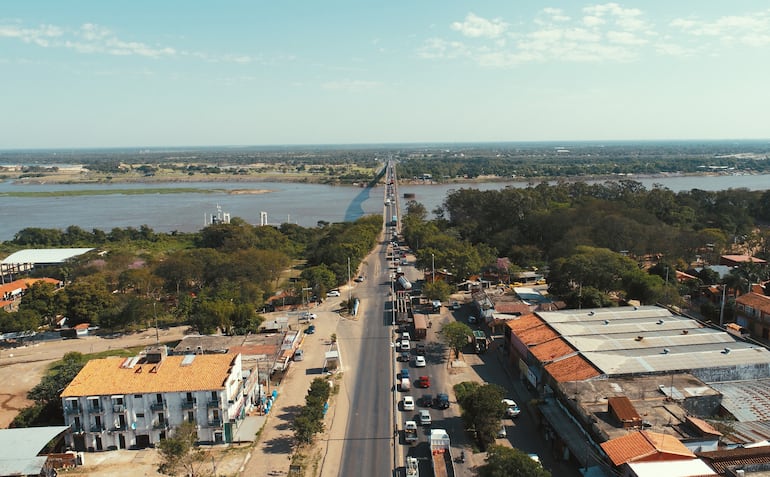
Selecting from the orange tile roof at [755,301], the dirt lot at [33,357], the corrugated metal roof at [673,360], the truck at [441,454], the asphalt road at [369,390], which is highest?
the orange tile roof at [755,301]

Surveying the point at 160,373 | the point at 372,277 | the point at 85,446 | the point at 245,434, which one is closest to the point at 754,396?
the point at 245,434

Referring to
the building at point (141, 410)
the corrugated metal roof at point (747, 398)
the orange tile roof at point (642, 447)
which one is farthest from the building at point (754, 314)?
the building at point (141, 410)

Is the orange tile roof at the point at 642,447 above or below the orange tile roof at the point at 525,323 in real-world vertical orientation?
above

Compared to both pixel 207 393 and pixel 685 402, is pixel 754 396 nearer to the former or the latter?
pixel 685 402

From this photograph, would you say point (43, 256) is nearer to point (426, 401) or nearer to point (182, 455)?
point (182, 455)

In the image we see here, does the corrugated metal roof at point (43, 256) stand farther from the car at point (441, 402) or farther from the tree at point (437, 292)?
the car at point (441, 402)

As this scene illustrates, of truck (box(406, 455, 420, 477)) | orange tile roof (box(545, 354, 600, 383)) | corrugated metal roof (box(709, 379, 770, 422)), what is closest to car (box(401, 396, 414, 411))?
truck (box(406, 455, 420, 477))

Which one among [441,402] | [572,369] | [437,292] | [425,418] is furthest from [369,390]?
[437,292]
